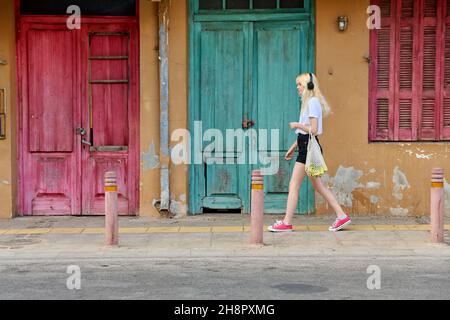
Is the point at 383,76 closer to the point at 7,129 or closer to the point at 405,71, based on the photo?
the point at 405,71

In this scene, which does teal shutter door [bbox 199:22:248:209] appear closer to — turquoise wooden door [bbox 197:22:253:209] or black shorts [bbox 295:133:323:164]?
turquoise wooden door [bbox 197:22:253:209]

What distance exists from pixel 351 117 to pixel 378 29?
1341mm

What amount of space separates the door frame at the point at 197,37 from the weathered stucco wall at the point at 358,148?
0.69 ft

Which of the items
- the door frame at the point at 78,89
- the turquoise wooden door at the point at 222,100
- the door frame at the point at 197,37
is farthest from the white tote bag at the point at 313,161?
the door frame at the point at 78,89

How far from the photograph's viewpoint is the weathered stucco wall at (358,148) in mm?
11859

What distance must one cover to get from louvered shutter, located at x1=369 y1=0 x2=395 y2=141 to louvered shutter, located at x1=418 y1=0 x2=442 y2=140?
44cm

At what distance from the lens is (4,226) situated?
11.5m

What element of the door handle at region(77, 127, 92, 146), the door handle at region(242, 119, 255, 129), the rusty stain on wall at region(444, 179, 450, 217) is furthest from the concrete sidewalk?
the door handle at region(242, 119, 255, 129)

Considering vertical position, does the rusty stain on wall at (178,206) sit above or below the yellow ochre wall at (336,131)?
below

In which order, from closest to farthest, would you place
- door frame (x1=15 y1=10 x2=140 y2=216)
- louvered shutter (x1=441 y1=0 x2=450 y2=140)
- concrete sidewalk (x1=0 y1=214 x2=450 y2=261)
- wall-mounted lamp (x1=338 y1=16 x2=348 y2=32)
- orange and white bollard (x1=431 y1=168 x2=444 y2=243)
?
1. concrete sidewalk (x1=0 y1=214 x2=450 y2=261)
2. orange and white bollard (x1=431 y1=168 x2=444 y2=243)
3. wall-mounted lamp (x1=338 y1=16 x2=348 y2=32)
4. louvered shutter (x1=441 y1=0 x2=450 y2=140)
5. door frame (x1=15 y1=10 x2=140 y2=216)

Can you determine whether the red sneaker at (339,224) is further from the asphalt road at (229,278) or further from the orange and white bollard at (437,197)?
the asphalt road at (229,278)

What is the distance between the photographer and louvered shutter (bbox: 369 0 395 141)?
11922 mm

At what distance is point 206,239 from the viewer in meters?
10.3

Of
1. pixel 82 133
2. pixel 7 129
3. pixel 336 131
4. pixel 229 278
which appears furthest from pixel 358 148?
pixel 7 129
